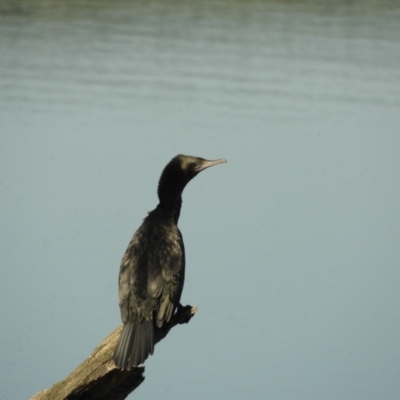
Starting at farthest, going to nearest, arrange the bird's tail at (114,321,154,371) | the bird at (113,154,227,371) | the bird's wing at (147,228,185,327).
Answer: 1. the bird's wing at (147,228,185,327)
2. the bird at (113,154,227,371)
3. the bird's tail at (114,321,154,371)

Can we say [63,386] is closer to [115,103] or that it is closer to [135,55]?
[115,103]

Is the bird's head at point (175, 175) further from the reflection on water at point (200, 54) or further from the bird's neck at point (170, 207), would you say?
the reflection on water at point (200, 54)

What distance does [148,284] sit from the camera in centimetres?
575

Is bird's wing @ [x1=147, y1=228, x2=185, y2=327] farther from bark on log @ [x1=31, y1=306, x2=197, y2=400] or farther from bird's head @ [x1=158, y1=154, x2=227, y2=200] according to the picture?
bird's head @ [x1=158, y1=154, x2=227, y2=200]

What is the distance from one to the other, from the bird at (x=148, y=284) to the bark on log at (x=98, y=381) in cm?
9

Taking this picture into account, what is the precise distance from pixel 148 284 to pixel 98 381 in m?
0.68

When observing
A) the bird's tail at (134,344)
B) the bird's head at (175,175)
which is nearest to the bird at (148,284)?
the bird's tail at (134,344)

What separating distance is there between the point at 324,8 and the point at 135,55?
21.8ft

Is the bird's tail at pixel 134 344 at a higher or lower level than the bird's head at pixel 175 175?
lower

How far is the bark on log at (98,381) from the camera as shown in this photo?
5238 mm

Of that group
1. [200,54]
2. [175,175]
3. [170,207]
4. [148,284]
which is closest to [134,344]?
[148,284]

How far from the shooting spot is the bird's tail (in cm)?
523

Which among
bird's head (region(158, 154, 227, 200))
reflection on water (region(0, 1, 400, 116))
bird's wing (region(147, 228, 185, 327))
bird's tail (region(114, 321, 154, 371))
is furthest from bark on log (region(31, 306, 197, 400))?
reflection on water (region(0, 1, 400, 116))

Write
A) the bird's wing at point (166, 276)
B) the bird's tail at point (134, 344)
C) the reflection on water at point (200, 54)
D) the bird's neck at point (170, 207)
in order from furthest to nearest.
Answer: the reflection on water at point (200, 54) → the bird's neck at point (170, 207) → the bird's wing at point (166, 276) → the bird's tail at point (134, 344)
